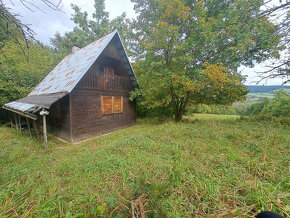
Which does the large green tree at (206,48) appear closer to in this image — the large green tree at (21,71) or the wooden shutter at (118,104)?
the wooden shutter at (118,104)

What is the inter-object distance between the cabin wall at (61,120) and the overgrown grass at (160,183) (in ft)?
8.73

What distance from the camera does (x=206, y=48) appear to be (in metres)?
6.20

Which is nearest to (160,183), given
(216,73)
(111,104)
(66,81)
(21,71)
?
(216,73)

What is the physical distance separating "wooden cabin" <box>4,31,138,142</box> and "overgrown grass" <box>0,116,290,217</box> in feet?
9.30

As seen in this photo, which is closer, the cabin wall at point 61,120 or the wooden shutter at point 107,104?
the cabin wall at point 61,120

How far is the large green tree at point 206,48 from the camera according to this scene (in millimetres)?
5293

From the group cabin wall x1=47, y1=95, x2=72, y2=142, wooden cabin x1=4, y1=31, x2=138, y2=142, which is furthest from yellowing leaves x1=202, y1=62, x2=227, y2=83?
cabin wall x1=47, y1=95, x2=72, y2=142

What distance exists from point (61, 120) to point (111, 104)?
3.26 meters

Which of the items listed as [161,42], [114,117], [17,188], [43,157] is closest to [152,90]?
[161,42]

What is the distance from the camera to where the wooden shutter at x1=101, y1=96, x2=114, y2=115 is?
25.6 ft

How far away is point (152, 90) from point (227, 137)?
4689mm

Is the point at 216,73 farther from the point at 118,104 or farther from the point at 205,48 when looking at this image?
the point at 118,104

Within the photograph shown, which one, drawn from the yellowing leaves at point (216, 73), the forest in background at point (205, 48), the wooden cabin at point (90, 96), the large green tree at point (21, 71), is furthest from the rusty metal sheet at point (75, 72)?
the yellowing leaves at point (216, 73)

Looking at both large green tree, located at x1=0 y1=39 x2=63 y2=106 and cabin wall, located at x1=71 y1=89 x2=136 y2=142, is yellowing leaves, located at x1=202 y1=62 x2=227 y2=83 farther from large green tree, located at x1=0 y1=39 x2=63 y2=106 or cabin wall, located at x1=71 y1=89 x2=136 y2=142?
large green tree, located at x1=0 y1=39 x2=63 y2=106
